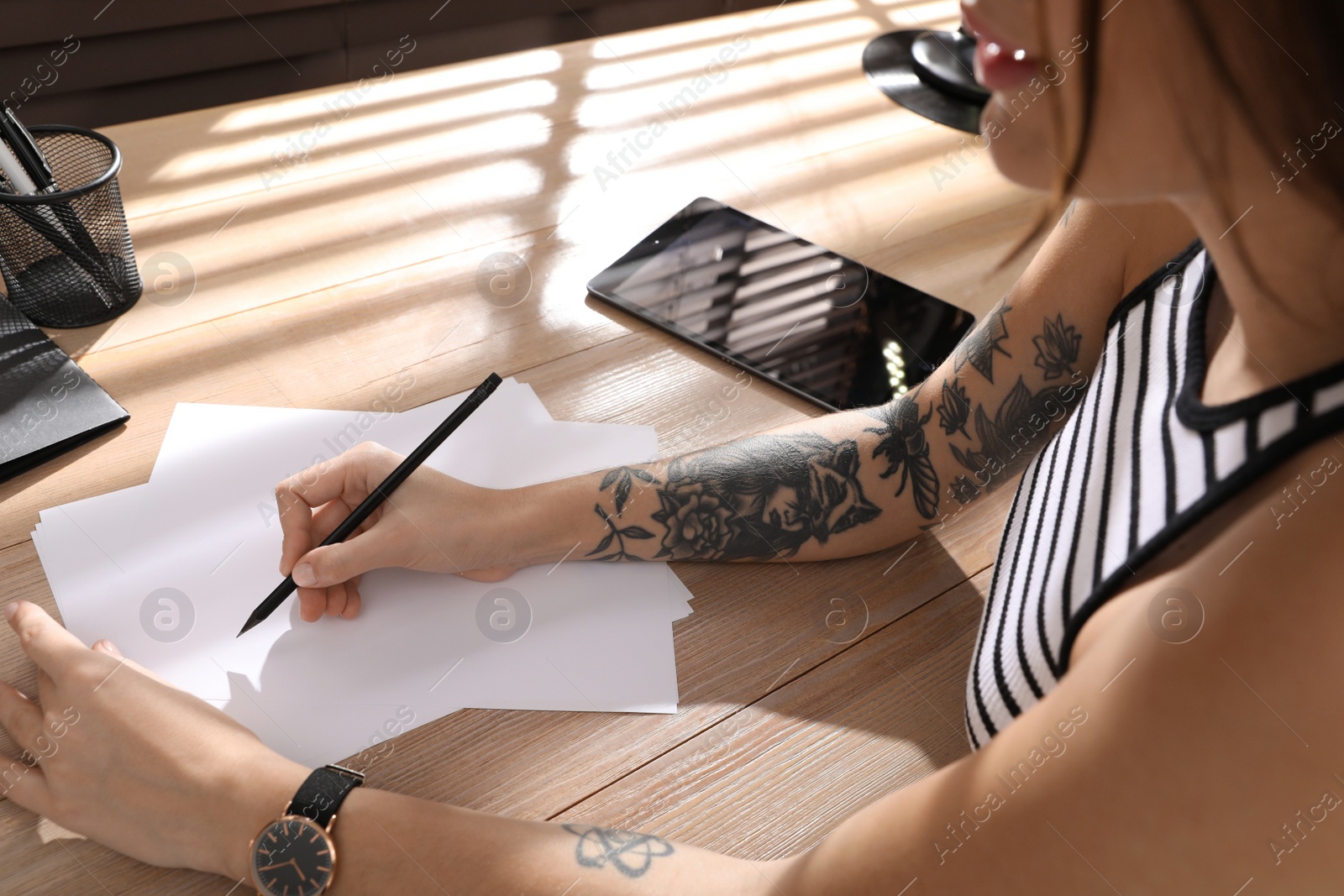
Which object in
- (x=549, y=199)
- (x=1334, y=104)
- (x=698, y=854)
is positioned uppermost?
(x=1334, y=104)

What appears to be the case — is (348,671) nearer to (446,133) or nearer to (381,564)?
(381,564)

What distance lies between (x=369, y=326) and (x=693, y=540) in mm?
393

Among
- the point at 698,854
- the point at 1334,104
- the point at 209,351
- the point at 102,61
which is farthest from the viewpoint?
the point at 102,61

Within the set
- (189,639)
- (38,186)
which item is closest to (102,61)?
(38,186)

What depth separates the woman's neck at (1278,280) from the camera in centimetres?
42

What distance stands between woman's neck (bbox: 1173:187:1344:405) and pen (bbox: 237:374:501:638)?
48cm

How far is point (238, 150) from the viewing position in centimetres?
105

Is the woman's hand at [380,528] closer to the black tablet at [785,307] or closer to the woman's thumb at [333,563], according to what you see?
the woman's thumb at [333,563]

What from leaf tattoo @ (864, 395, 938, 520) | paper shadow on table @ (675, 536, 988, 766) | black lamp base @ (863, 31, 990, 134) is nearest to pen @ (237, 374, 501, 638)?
paper shadow on table @ (675, 536, 988, 766)

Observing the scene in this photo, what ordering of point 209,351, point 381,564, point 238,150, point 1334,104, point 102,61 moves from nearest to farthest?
point 1334,104, point 381,564, point 209,351, point 238,150, point 102,61

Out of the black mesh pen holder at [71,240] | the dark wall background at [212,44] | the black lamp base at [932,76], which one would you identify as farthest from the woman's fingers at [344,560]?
the dark wall background at [212,44]

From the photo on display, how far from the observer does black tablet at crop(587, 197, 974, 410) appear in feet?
2.95

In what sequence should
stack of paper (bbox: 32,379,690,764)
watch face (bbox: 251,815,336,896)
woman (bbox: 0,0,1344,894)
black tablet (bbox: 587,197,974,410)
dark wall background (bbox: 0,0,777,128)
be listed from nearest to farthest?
woman (bbox: 0,0,1344,894), watch face (bbox: 251,815,336,896), stack of paper (bbox: 32,379,690,764), black tablet (bbox: 587,197,974,410), dark wall background (bbox: 0,0,777,128)

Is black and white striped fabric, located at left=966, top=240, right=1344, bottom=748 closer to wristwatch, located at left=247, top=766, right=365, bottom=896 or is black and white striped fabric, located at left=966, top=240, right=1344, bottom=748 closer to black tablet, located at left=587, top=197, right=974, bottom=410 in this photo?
black tablet, located at left=587, top=197, right=974, bottom=410
